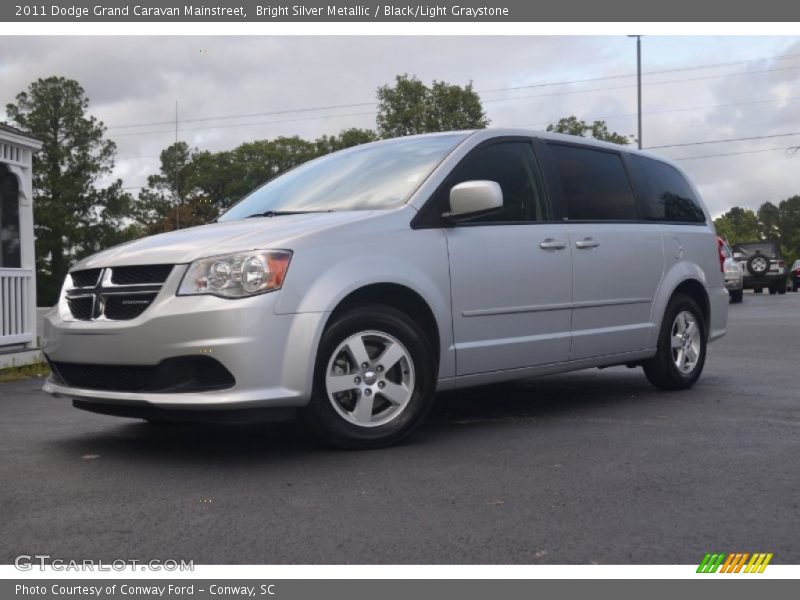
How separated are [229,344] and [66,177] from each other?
60.3 meters

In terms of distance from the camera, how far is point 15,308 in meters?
12.2

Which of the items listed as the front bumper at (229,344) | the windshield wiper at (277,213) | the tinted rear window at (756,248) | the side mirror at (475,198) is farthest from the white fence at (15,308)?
the tinted rear window at (756,248)

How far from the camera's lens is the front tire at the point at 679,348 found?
24.5 feet

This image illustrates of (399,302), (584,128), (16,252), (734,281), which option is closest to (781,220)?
(584,128)

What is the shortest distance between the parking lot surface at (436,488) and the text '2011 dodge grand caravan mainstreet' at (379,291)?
0.35 m

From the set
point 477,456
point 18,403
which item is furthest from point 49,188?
point 477,456

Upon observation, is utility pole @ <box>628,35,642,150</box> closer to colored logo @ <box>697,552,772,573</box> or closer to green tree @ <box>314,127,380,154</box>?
green tree @ <box>314,127,380,154</box>

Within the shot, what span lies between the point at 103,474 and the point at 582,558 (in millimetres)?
2503

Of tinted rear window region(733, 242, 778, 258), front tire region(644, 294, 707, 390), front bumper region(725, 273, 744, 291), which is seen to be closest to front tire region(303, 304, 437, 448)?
front tire region(644, 294, 707, 390)

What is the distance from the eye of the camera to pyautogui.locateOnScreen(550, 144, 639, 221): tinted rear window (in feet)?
22.1

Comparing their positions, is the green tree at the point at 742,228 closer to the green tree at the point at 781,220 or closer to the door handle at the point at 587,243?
the green tree at the point at 781,220

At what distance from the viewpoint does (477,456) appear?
16.8 ft

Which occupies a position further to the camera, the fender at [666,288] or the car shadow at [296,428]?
the fender at [666,288]

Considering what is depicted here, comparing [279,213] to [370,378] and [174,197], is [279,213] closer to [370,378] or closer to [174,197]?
[370,378]
